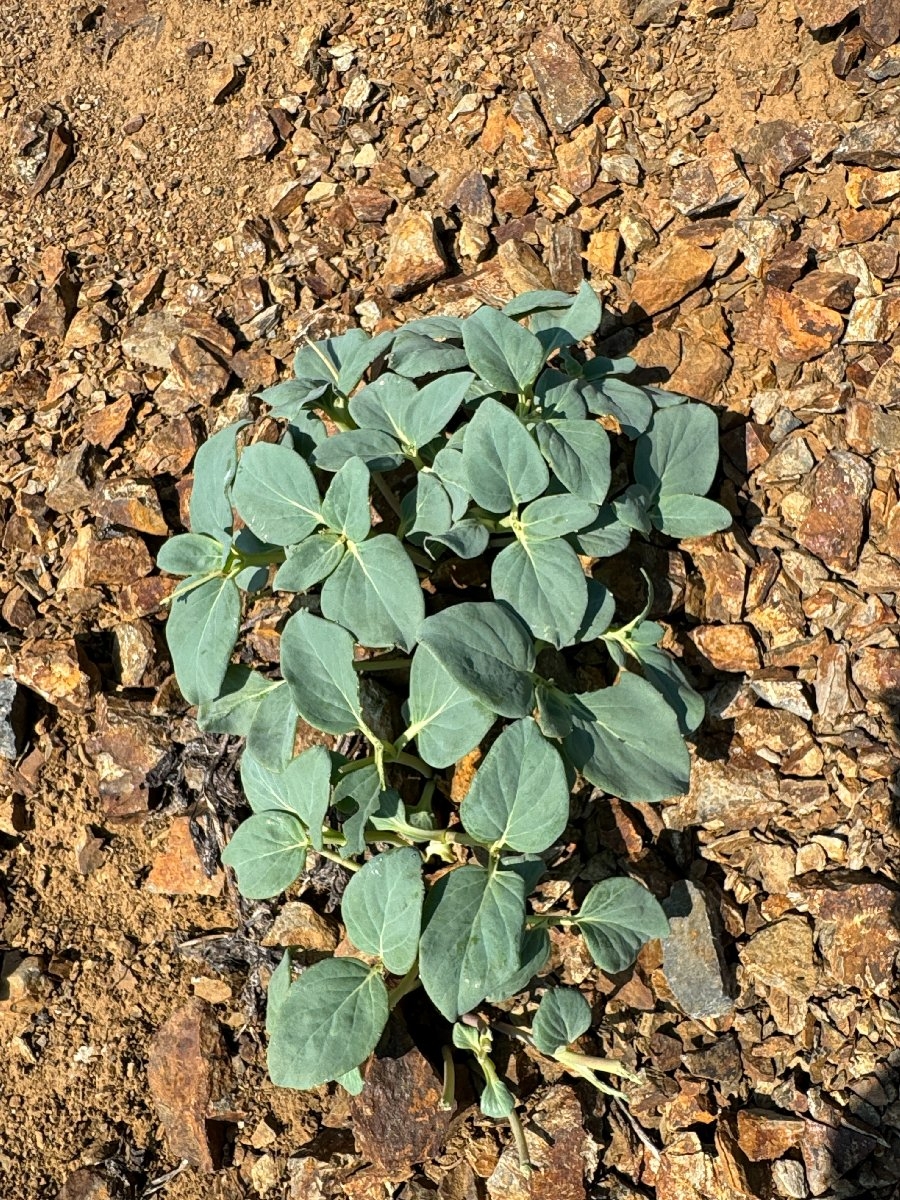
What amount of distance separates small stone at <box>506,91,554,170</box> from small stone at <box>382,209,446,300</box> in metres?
0.35

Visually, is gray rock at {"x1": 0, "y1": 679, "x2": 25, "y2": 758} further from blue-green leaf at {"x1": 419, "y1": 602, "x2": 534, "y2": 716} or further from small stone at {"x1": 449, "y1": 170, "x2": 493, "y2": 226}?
small stone at {"x1": 449, "y1": 170, "x2": 493, "y2": 226}

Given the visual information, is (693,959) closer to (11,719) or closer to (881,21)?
(11,719)

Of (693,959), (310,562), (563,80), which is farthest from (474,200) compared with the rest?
(693,959)

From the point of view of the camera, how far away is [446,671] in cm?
174

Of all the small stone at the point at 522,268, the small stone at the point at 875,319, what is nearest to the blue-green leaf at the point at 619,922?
the small stone at the point at 875,319

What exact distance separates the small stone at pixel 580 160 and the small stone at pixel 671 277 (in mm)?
363

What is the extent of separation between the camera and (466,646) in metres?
1.76

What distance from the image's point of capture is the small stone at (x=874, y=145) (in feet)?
8.36

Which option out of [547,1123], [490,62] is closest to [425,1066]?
[547,1123]

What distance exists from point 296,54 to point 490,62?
2.14 feet

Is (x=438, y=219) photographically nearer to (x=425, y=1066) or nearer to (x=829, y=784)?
(x=829, y=784)

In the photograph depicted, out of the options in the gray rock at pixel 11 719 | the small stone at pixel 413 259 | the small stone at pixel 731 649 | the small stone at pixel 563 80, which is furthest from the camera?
the small stone at pixel 563 80

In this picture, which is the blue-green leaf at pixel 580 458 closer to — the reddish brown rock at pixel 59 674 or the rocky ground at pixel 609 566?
the rocky ground at pixel 609 566

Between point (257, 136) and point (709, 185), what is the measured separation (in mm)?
1399
